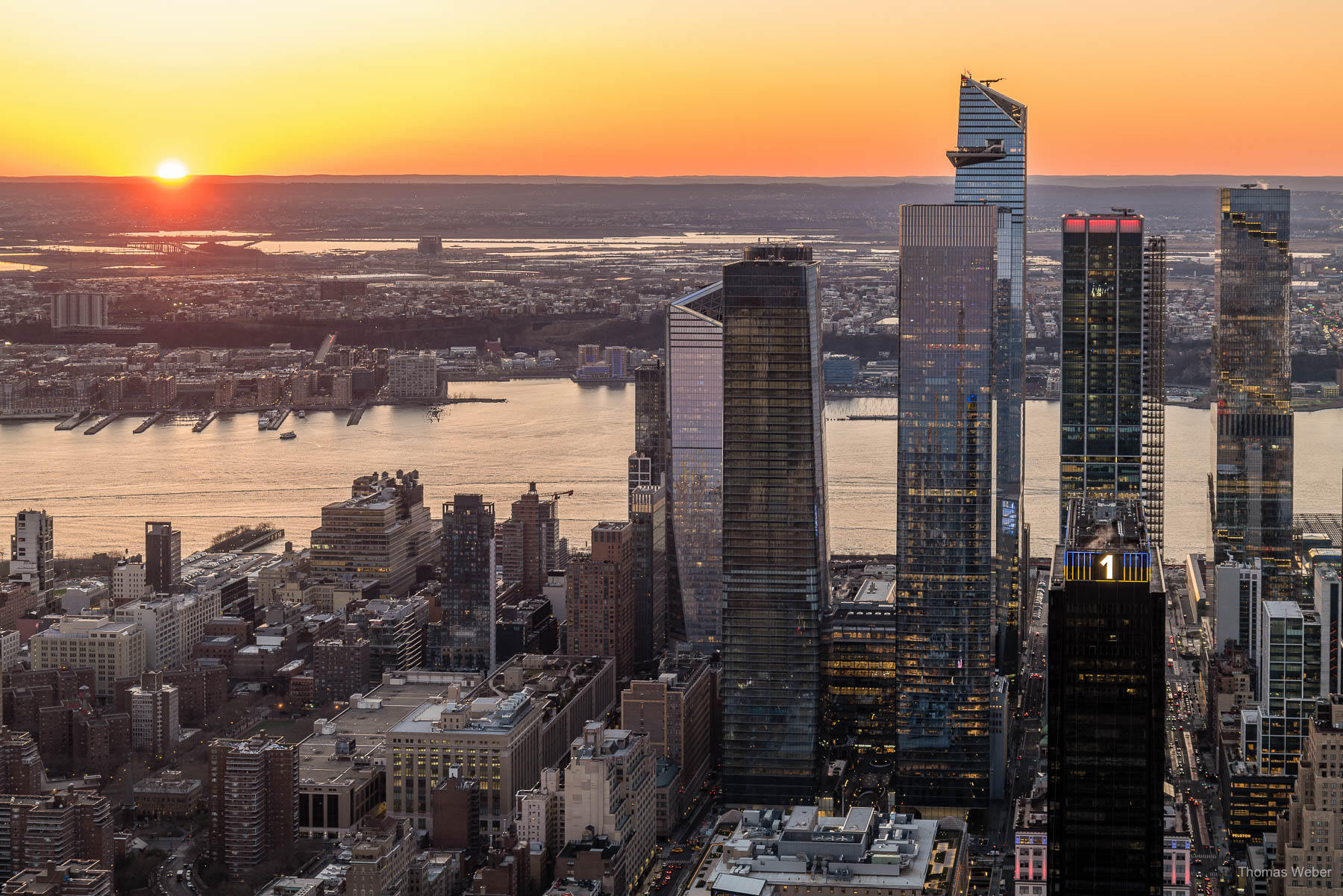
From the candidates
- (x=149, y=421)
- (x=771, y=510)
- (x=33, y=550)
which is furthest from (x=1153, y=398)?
(x=149, y=421)

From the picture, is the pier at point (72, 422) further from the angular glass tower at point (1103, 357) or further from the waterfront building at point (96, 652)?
the angular glass tower at point (1103, 357)

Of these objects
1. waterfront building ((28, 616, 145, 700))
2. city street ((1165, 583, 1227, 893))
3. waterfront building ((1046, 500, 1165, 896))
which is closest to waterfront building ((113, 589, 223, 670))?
waterfront building ((28, 616, 145, 700))

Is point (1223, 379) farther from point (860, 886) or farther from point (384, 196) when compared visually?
point (384, 196)

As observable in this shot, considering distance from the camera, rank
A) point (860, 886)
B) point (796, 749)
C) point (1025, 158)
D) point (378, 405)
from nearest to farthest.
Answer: point (860, 886)
point (796, 749)
point (1025, 158)
point (378, 405)

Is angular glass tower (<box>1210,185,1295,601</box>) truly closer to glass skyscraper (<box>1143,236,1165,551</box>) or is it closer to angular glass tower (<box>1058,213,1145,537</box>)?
glass skyscraper (<box>1143,236,1165,551</box>)

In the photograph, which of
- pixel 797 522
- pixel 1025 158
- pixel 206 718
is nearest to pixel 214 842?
pixel 206 718

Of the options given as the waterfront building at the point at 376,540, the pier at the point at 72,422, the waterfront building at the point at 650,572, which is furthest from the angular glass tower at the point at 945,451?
the pier at the point at 72,422
